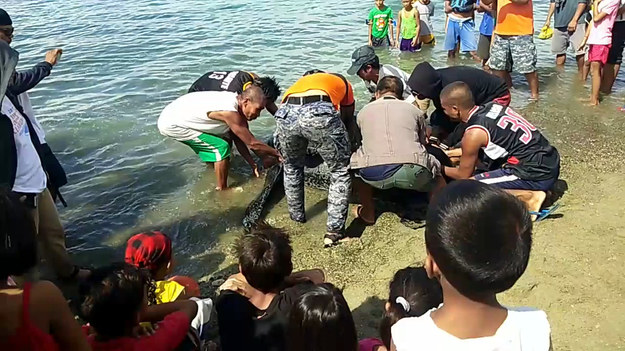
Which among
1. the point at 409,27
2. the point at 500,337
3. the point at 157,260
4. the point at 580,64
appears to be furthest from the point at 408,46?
the point at 500,337

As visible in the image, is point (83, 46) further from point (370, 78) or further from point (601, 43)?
point (601, 43)

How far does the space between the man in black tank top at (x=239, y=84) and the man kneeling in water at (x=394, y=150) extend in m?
0.96

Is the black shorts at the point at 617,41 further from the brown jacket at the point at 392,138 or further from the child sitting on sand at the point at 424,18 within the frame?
the child sitting on sand at the point at 424,18

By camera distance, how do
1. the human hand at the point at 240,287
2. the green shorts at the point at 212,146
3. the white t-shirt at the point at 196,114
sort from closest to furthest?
the human hand at the point at 240,287 < the white t-shirt at the point at 196,114 < the green shorts at the point at 212,146

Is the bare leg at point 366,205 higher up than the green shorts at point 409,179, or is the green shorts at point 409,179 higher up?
the green shorts at point 409,179

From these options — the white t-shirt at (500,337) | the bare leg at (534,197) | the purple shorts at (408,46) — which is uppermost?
the white t-shirt at (500,337)

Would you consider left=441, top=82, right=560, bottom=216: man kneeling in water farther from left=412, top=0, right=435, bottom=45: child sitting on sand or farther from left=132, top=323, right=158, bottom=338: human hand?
left=412, top=0, right=435, bottom=45: child sitting on sand

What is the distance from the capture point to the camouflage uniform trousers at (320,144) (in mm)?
4112

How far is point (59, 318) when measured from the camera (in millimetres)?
1972

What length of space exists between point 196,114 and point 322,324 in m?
3.35

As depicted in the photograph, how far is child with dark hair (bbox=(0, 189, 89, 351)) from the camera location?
1860 millimetres

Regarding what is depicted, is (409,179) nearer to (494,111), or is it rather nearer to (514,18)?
(494,111)

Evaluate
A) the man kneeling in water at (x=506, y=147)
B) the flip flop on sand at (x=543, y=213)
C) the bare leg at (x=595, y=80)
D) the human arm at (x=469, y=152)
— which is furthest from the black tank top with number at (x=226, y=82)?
the bare leg at (x=595, y=80)

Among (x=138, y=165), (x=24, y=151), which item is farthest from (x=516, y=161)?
(x=138, y=165)
